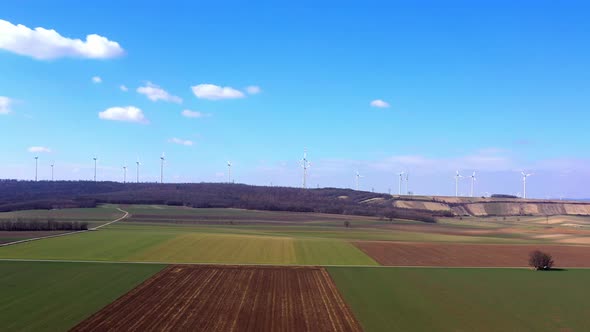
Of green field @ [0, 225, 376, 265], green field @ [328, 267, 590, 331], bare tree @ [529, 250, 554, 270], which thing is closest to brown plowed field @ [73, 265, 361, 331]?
A: green field @ [328, 267, 590, 331]

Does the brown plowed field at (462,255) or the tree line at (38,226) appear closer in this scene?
the brown plowed field at (462,255)

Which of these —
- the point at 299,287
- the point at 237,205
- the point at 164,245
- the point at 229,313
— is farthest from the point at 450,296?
the point at 237,205

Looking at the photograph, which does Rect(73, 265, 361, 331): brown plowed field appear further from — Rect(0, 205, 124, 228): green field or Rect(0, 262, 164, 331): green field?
Rect(0, 205, 124, 228): green field

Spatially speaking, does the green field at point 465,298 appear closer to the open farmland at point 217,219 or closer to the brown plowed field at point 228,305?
the brown plowed field at point 228,305

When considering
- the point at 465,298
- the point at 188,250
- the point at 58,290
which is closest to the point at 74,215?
the point at 188,250

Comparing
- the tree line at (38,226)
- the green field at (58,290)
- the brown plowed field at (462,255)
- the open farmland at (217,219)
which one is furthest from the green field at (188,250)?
the open farmland at (217,219)
